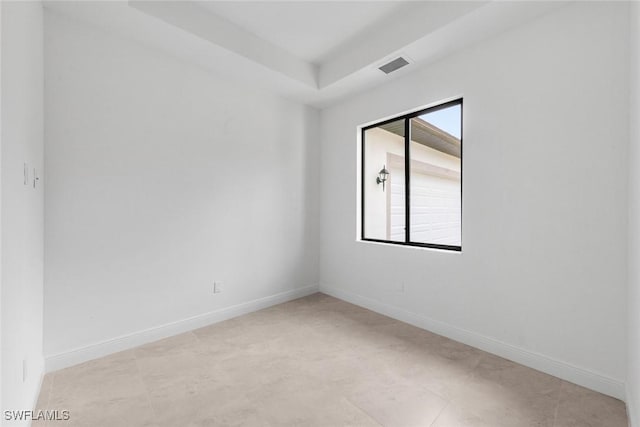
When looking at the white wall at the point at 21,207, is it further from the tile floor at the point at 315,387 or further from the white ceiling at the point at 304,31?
the white ceiling at the point at 304,31

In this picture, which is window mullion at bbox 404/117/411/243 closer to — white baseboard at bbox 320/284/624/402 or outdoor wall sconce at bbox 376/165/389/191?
outdoor wall sconce at bbox 376/165/389/191

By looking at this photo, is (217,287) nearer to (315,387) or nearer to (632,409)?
(315,387)

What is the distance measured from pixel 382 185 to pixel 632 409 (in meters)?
2.91

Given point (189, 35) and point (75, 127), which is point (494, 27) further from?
point (75, 127)

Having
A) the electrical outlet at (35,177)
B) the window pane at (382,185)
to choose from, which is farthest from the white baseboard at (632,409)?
the electrical outlet at (35,177)

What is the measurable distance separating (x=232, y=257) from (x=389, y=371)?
6.57 ft

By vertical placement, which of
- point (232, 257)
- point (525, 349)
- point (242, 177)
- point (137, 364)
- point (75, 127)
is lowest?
point (137, 364)

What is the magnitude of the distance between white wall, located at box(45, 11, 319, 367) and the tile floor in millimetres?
459

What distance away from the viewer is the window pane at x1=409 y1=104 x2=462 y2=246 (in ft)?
9.77

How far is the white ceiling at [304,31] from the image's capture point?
2264mm

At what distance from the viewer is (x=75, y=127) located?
2.30 m

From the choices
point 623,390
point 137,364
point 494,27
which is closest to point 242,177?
point 137,364

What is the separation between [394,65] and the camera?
2.96 m

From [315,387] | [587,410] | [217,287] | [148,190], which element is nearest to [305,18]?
[148,190]
